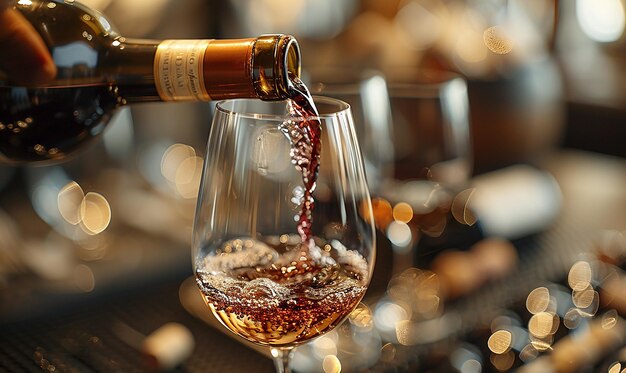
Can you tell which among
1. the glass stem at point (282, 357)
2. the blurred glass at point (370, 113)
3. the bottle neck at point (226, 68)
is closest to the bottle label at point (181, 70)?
the bottle neck at point (226, 68)

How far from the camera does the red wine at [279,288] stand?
794 mm

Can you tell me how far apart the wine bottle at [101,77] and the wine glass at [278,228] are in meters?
0.04

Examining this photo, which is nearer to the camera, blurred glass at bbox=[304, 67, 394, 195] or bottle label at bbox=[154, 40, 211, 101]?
bottle label at bbox=[154, 40, 211, 101]

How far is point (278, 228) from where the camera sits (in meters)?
0.82

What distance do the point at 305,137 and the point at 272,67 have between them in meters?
0.07

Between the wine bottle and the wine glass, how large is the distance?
0.04m

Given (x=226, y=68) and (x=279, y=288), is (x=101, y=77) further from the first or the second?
(x=279, y=288)

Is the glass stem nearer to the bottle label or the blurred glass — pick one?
the bottle label

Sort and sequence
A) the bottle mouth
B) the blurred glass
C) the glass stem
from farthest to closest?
the blurred glass
the glass stem
the bottle mouth

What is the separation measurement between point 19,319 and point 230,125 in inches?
23.3

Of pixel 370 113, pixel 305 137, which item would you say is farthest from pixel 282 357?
pixel 370 113

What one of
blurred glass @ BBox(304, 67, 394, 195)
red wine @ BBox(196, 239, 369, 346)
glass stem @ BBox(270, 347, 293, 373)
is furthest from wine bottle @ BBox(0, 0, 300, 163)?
blurred glass @ BBox(304, 67, 394, 195)

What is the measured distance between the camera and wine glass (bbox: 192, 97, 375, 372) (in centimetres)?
79

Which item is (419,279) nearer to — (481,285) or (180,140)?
(481,285)
